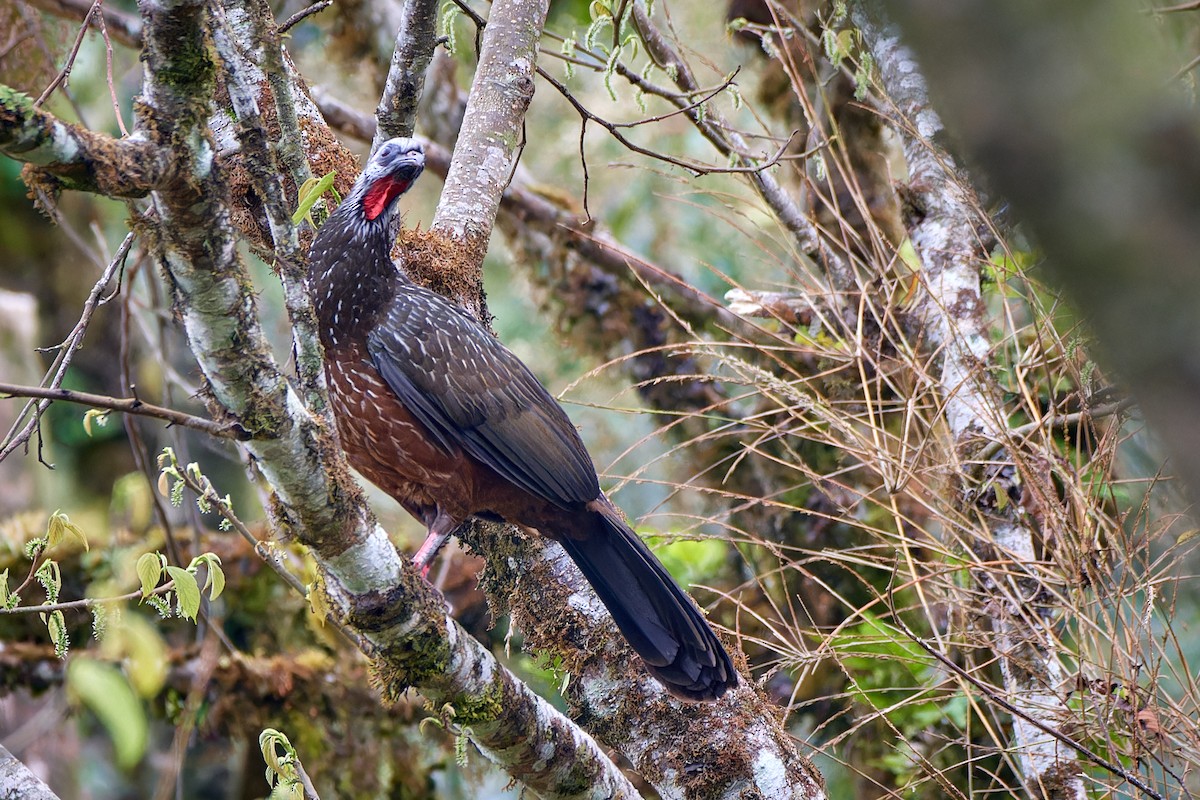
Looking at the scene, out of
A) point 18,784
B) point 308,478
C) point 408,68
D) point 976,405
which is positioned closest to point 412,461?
point 308,478

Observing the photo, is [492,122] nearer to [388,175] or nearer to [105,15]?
[388,175]

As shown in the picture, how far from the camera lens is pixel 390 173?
3.07m

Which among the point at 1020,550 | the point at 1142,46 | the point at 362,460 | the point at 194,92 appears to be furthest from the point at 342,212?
the point at 1142,46

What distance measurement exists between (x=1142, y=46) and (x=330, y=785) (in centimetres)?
451

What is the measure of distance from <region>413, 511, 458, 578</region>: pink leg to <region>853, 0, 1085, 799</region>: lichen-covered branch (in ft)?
4.62

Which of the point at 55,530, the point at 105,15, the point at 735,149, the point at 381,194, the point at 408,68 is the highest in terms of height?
the point at 105,15

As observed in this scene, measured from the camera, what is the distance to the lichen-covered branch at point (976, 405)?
279cm

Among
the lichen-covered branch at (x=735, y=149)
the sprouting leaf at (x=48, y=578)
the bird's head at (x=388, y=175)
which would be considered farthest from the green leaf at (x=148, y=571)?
the lichen-covered branch at (x=735, y=149)

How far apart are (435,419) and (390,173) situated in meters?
0.72

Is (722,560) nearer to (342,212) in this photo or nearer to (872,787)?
(872,787)

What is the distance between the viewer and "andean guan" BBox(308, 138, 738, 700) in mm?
3006

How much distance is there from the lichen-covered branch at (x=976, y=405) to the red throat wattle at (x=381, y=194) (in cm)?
143

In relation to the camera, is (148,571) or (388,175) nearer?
(148,571)

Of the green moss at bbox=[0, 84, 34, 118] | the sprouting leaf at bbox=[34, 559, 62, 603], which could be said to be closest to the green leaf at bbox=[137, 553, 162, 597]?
the sprouting leaf at bbox=[34, 559, 62, 603]
